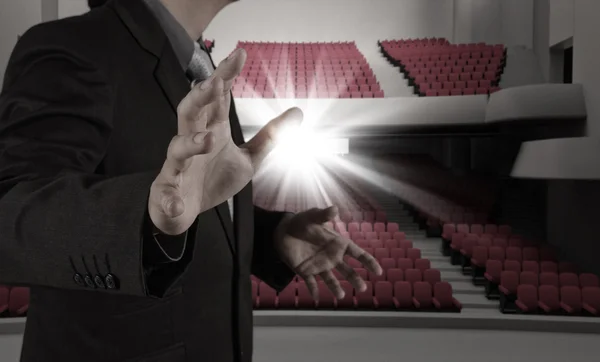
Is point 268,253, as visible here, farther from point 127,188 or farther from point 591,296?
point 591,296

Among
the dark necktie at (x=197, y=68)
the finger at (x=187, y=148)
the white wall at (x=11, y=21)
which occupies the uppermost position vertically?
the white wall at (x=11, y=21)

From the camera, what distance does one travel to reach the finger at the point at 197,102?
21 cm

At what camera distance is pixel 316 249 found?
53cm

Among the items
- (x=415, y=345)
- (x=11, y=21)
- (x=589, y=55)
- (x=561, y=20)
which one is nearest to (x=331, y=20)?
(x=561, y=20)

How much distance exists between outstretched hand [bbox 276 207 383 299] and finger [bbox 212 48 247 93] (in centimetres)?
29

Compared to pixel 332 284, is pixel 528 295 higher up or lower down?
lower down

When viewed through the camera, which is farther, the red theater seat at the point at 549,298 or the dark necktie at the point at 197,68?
the red theater seat at the point at 549,298

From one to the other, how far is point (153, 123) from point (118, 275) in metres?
0.12

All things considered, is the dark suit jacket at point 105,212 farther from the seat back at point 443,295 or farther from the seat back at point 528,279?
the seat back at point 528,279

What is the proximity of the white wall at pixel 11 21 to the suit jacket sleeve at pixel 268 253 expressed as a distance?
373 cm

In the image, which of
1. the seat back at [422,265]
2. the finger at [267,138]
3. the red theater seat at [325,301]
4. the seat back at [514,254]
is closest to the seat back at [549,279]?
the seat back at [514,254]

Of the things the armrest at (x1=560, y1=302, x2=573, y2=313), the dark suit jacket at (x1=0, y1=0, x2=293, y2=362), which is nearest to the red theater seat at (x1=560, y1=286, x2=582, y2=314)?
the armrest at (x1=560, y1=302, x2=573, y2=313)

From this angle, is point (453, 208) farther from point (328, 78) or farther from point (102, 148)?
point (102, 148)

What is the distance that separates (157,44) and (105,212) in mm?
158
